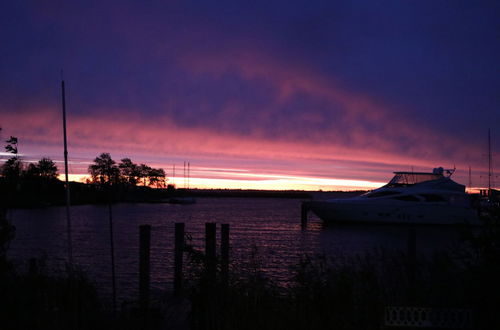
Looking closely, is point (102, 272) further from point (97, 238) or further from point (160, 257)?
point (97, 238)

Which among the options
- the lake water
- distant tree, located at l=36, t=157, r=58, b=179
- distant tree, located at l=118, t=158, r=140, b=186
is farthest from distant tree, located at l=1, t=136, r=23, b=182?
distant tree, located at l=118, t=158, r=140, b=186

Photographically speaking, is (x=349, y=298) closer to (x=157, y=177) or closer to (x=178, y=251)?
(x=178, y=251)

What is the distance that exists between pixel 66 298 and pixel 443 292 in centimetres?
666

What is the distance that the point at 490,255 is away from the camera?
6.47 meters

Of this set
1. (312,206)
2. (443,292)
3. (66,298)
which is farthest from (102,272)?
(312,206)

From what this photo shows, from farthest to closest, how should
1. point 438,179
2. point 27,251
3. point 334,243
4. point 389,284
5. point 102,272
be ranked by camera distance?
point 438,179
point 334,243
point 27,251
point 102,272
point 389,284

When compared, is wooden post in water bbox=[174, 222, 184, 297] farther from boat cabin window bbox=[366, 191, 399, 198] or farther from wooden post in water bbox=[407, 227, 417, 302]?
boat cabin window bbox=[366, 191, 399, 198]

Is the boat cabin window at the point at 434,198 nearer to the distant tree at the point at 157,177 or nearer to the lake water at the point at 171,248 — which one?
the lake water at the point at 171,248

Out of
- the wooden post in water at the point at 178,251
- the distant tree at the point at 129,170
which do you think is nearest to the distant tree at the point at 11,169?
the wooden post in water at the point at 178,251

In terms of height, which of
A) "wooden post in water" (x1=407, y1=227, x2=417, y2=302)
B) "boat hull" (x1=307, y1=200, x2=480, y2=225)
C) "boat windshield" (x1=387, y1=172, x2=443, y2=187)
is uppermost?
"boat windshield" (x1=387, y1=172, x2=443, y2=187)

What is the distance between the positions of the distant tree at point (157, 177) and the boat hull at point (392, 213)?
116m

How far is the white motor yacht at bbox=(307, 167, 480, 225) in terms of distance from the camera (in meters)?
44.0

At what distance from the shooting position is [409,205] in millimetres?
44594

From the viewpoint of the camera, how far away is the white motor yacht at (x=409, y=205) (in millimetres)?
43969
